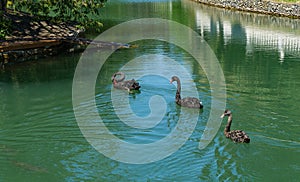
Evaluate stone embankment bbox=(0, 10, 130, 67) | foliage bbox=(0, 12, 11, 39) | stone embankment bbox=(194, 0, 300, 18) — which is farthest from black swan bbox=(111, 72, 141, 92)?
stone embankment bbox=(194, 0, 300, 18)

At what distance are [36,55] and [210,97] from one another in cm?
1230

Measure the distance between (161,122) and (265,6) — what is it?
35283 mm

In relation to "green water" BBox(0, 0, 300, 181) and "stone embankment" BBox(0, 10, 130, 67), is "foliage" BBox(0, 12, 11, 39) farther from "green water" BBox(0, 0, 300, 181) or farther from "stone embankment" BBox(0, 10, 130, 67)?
"green water" BBox(0, 0, 300, 181)

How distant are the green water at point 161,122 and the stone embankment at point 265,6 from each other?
1604 centimetres

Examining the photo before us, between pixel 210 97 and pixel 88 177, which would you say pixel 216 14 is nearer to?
pixel 210 97

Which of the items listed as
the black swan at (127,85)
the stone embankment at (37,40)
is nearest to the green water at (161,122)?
the black swan at (127,85)

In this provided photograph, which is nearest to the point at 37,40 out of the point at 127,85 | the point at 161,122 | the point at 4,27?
the point at 4,27

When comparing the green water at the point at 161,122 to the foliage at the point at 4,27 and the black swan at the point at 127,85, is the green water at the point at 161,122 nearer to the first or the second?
the black swan at the point at 127,85

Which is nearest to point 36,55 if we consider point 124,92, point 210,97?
point 124,92

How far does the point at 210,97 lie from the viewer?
17.4m

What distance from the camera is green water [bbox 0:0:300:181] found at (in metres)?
11.4

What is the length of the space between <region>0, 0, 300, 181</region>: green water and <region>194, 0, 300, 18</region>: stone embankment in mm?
16042

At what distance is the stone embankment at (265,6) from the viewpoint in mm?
43500

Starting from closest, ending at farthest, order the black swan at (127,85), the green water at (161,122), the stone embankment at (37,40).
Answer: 1. the green water at (161,122)
2. the black swan at (127,85)
3. the stone embankment at (37,40)
